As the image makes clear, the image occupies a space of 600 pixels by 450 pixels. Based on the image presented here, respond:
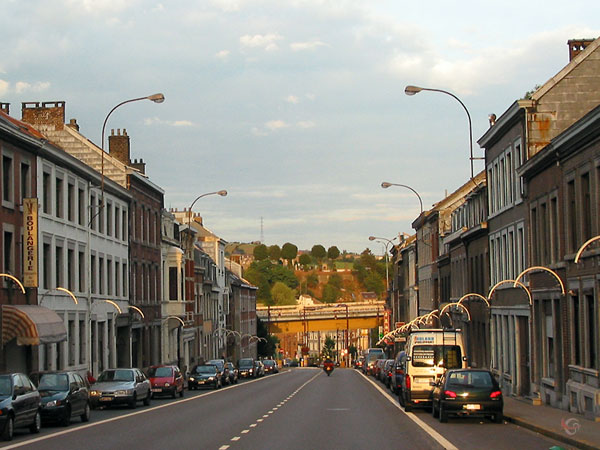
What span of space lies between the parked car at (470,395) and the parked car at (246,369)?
54.5m

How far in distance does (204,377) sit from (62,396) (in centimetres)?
2976

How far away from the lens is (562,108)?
122 ft

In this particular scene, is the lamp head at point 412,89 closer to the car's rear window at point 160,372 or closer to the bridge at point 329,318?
the car's rear window at point 160,372

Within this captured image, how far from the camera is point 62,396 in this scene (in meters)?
27.3

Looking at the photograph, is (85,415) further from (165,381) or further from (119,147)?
(119,147)

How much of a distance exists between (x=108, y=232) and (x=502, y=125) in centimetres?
2344

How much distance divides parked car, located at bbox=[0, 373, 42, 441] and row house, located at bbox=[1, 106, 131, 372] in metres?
11.5

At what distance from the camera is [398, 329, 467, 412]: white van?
3309 centimetres

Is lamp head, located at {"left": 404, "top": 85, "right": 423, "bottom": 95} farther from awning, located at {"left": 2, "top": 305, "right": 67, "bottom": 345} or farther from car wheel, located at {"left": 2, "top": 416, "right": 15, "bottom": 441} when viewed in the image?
car wheel, located at {"left": 2, "top": 416, "right": 15, "bottom": 441}

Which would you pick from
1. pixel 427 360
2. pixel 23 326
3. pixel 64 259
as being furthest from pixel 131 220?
pixel 427 360

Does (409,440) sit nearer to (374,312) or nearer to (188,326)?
(188,326)

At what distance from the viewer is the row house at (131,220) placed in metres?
Answer: 56.2

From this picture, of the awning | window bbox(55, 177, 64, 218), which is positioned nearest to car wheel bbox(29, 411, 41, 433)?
the awning

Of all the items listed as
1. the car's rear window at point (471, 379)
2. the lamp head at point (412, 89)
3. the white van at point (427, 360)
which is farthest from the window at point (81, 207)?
the car's rear window at point (471, 379)
